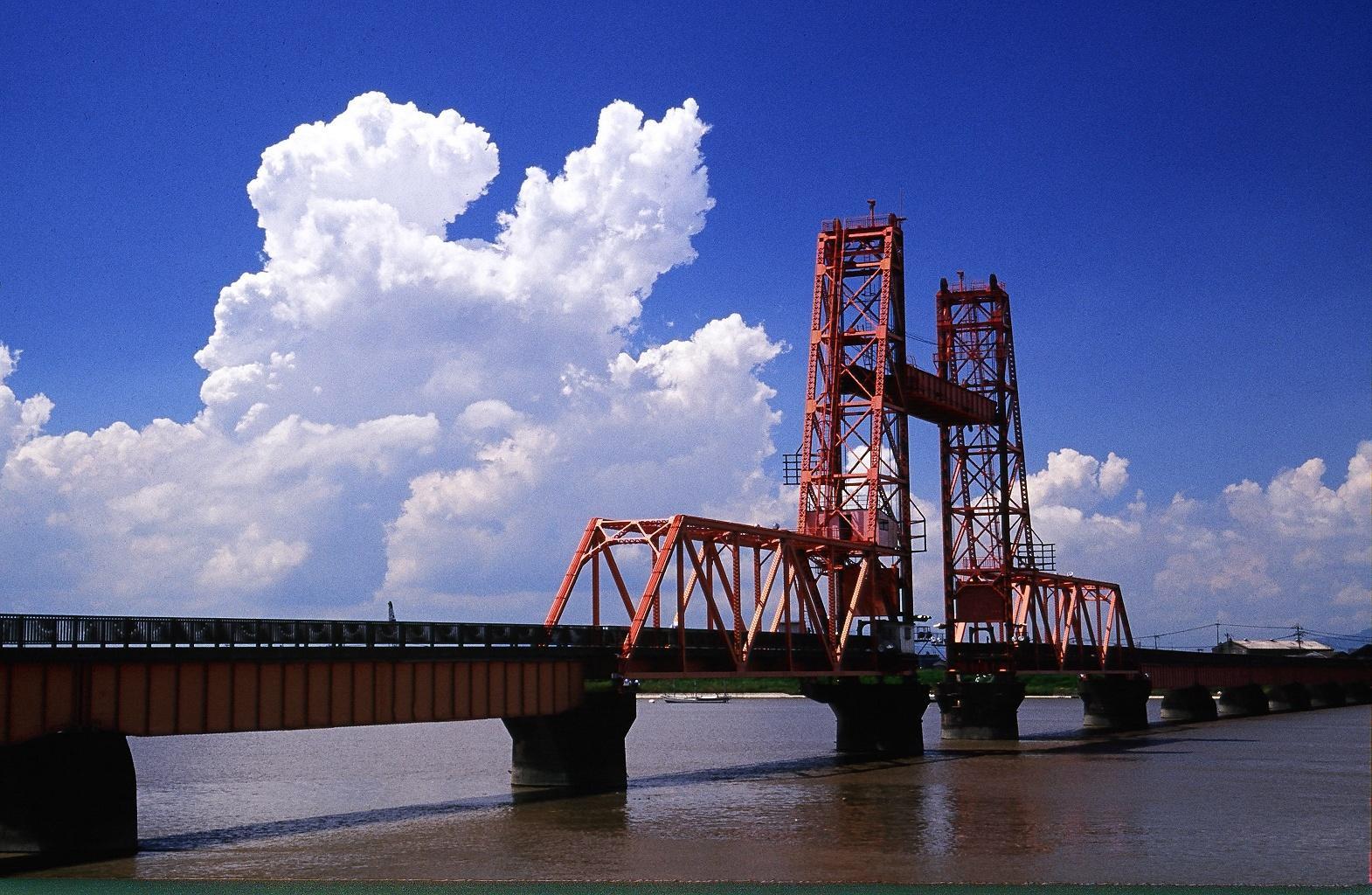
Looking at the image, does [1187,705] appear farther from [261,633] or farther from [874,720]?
[261,633]

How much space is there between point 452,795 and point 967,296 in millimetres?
61747

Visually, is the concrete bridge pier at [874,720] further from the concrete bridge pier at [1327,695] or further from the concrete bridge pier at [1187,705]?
the concrete bridge pier at [1327,695]

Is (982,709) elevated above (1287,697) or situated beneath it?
elevated above

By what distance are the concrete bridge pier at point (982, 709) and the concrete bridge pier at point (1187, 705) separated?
46742 mm

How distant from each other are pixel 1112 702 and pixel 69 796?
97.6 m

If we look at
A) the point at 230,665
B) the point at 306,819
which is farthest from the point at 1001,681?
the point at 230,665

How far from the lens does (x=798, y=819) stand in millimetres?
48062

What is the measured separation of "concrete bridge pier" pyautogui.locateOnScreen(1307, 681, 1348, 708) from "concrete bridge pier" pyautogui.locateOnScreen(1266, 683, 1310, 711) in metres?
11.4

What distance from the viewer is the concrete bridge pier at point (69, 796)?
3800cm

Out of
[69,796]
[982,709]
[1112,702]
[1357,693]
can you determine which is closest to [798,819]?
[69,796]

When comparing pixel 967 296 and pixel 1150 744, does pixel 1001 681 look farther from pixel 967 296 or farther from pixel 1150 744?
pixel 967 296

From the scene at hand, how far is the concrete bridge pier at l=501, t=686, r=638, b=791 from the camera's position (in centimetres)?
5716

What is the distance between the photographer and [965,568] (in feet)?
346

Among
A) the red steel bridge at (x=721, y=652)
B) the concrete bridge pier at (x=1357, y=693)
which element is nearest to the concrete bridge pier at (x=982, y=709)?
the red steel bridge at (x=721, y=652)
